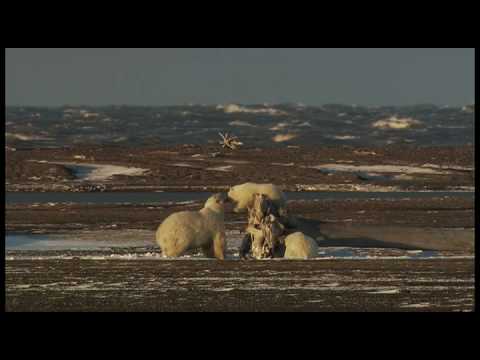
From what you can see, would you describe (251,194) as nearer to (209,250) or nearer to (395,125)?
(209,250)

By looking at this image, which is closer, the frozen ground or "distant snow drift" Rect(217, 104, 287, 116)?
the frozen ground

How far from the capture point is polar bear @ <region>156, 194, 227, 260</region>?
22109 mm

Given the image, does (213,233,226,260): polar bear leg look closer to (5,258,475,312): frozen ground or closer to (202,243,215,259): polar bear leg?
(202,243,215,259): polar bear leg

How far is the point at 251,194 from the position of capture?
23578 millimetres

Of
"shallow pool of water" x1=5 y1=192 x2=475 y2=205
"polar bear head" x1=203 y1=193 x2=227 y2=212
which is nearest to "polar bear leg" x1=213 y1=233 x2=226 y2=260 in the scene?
"polar bear head" x1=203 y1=193 x2=227 y2=212

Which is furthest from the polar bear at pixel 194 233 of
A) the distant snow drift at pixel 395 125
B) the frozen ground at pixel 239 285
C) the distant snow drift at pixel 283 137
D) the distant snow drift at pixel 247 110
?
the distant snow drift at pixel 247 110

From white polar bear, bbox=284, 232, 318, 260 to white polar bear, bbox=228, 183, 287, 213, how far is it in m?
1.05

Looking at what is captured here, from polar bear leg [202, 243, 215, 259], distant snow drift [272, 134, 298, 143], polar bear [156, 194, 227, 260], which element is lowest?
polar bear leg [202, 243, 215, 259]

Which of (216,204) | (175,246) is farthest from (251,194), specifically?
(175,246)

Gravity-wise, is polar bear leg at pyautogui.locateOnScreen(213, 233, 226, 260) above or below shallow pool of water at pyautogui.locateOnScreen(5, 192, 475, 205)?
below

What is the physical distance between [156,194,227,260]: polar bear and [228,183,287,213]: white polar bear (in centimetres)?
124

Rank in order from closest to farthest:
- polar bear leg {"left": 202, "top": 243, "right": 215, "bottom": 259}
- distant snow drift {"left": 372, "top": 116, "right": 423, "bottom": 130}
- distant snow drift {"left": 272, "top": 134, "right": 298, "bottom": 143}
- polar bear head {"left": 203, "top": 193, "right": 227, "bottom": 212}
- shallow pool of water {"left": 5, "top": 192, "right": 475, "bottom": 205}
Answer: polar bear leg {"left": 202, "top": 243, "right": 215, "bottom": 259}, polar bear head {"left": 203, "top": 193, "right": 227, "bottom": 212}, shallow pool of water {"left": 5, "top": 192, "right": 475, "bottom": 205}, distant snow drift {"left": 272, "top": 134, "right": 298, "bottom": 143}, distant snow drift {"left": 372, "top": 116, "right": 423, "bottom": 130}

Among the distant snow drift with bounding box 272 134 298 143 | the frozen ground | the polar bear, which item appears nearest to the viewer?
the frozen ground

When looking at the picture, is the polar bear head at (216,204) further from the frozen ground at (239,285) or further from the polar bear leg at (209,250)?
the frozen ground at (239,285)
